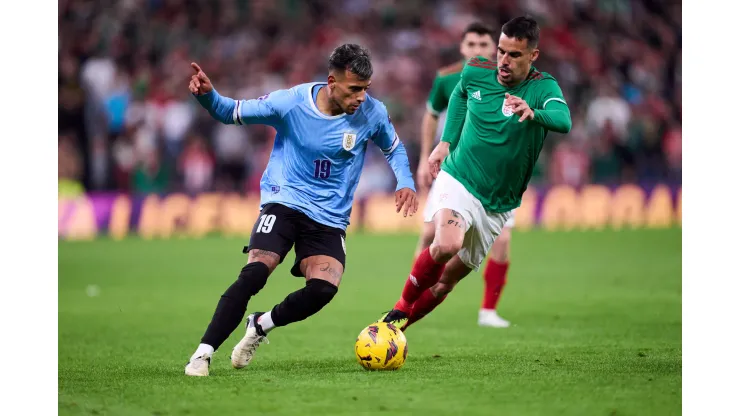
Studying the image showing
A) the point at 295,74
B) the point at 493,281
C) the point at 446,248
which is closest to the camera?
the point at 446,248

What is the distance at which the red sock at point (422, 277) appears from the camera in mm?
6848

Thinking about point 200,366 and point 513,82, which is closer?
point 200,366

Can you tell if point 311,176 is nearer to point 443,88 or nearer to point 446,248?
point 446,248

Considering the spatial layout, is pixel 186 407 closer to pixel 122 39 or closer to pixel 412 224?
pixel 412 224

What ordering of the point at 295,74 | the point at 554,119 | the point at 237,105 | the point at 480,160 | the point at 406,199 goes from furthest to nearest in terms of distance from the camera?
the point at 295,74 < the point at 480,160 < the point at 406,199 < the point at 554,119 < the point at 237,105

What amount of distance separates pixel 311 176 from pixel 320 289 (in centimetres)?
71

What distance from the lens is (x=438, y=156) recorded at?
7020 mm

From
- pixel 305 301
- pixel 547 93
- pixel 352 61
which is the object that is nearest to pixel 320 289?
pixel 305 301

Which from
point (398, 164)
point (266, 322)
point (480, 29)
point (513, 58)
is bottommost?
point (266, 322)

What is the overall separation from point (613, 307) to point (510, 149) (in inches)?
137

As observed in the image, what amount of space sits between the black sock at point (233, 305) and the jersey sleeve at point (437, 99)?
2.96 meters

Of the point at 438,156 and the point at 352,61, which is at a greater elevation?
the point at 352,61

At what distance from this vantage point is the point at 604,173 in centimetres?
1989

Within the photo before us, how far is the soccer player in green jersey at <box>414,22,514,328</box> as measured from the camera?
842cm
